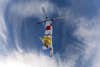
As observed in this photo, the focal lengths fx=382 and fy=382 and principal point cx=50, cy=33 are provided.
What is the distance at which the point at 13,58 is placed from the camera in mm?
45688

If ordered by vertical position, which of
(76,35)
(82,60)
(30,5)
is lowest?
(82,60)

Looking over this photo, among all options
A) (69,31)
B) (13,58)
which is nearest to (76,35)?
(69,31)

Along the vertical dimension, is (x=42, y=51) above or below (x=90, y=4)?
below

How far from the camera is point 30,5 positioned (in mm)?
45906

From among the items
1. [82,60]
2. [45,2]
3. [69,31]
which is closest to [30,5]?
[45,2]

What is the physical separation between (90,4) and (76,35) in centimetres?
407

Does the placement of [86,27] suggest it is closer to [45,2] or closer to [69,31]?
[69,31]

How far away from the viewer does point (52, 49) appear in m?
45.7

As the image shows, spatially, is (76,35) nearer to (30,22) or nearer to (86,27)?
(86,27)

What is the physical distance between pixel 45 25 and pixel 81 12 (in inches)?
181

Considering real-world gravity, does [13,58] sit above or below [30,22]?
below

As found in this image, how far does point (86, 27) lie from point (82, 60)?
13.1ft

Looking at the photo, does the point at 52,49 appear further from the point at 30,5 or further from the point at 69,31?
the point at 30,5

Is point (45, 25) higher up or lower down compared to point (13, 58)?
higher up
